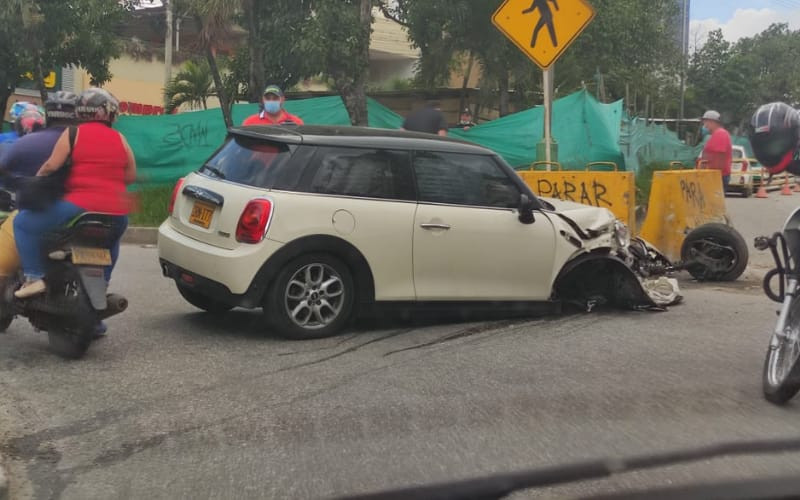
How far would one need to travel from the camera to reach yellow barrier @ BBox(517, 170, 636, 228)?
10797 millimetres

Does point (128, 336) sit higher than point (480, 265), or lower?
lower

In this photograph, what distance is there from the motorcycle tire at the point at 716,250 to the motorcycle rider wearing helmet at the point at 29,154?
22.3 feet

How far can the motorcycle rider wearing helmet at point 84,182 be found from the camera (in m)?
5.82

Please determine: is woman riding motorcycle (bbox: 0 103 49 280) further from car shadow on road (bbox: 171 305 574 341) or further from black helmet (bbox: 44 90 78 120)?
car shadow on road (bbox: 171 305 574 341)

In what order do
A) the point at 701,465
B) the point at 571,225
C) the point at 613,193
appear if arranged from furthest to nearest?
the point at 613,193 < the point at 571,225 < the point at 701,465

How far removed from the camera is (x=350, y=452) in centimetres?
446

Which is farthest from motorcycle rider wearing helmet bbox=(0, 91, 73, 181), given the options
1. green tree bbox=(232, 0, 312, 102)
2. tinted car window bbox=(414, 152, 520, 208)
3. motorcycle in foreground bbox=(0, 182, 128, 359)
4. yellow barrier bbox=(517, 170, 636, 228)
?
green tree bbox=(232, 0, 312, 102)

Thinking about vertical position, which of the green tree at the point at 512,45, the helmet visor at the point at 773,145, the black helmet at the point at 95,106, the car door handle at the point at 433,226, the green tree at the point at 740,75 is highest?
the green tree at the point at 740,75

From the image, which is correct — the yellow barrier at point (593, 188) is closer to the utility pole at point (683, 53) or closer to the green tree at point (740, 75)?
the utility pole at point (683, 53)

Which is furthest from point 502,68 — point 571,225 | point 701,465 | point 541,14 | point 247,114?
point 701,465

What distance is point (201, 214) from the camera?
675 centimetres

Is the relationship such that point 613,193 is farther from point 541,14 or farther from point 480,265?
point 480,265

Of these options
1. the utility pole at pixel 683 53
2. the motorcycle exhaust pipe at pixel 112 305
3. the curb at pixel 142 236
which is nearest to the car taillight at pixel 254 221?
the motorcycle exhaust pipe at pixel 112 305

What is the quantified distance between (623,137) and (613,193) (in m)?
9.24
